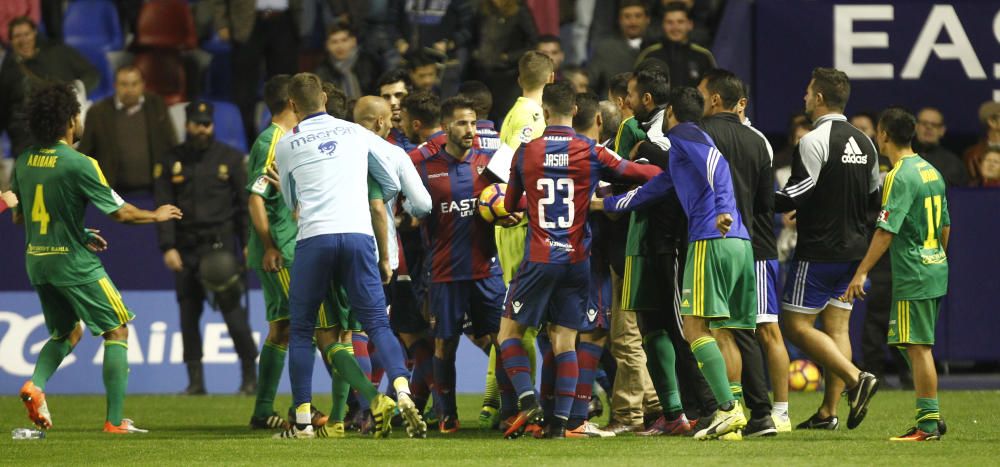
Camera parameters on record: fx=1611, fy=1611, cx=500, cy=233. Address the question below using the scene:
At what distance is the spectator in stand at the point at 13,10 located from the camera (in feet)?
57.8

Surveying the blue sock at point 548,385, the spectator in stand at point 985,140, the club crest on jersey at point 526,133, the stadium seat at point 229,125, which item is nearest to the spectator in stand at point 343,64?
the stadium seat at point 229,125

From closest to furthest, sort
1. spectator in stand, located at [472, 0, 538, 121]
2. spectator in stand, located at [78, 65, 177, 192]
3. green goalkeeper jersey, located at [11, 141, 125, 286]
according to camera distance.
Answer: green goalkeeper jersey, located at [11, 141, 125, 286], spectator in stand, located at [78, 65, 177, 192], spectator in stand, located at [472, 0, 538, 121]

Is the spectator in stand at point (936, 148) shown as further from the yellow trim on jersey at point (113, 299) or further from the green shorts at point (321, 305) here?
the yellow trim on jersey at point (113, 299)

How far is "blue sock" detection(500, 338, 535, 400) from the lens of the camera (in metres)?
9.96

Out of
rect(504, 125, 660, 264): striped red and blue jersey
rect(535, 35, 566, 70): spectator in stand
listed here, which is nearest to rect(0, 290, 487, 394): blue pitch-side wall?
rect(535, 35, 566, 70): spectator in stand

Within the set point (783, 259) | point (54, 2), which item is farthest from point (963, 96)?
point (54, 2)

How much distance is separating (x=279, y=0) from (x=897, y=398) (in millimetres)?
8210

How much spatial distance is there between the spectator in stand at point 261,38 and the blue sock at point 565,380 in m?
8.34

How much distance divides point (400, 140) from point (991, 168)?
666 cm

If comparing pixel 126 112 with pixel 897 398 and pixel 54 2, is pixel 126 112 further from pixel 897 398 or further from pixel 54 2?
pixel 897 398

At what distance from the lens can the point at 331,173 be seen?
9852 mm

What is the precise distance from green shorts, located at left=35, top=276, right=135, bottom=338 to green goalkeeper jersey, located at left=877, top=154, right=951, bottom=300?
5103 millimetres

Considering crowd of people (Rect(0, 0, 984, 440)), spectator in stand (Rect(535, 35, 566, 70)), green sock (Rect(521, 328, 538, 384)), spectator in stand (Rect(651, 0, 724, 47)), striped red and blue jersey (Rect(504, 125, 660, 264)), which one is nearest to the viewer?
crowd of people (Rect(0, 0, 984, 440))

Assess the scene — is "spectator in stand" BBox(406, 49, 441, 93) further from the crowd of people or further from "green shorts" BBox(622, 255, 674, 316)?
"green shorts" BBox(622, 255, 674, 316)
